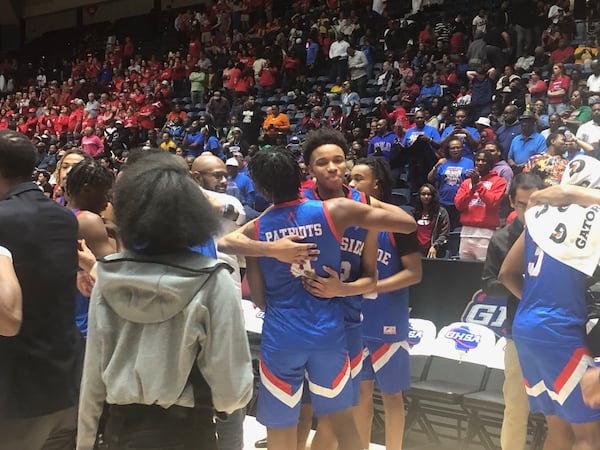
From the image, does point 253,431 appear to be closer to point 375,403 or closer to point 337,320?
point 375,403

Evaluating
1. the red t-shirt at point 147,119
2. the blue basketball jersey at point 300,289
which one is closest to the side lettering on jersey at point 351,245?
the blue basketball jersey at point 300,289

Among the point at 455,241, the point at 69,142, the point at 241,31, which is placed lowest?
the point at 69,142

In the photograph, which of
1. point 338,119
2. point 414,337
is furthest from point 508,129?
point 414,337

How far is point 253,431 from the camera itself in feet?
16.8

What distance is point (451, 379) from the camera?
17.7 feet

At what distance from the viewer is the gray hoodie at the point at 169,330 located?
208cm

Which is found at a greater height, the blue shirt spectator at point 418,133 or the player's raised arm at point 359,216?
the player's raised arm at point 359,216

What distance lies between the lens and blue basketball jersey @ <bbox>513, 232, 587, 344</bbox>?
305cm

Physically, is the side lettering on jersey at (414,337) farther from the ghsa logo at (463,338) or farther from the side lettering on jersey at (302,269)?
the side lettering on jersey at (302,269)

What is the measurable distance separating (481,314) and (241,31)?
49.6 ft

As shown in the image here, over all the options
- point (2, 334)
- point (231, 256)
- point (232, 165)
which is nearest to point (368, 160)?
point (231, 256)

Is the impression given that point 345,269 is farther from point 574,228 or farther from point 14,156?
point 14,156

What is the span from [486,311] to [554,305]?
2708 mm

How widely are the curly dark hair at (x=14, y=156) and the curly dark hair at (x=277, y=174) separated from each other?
3.12 ft
